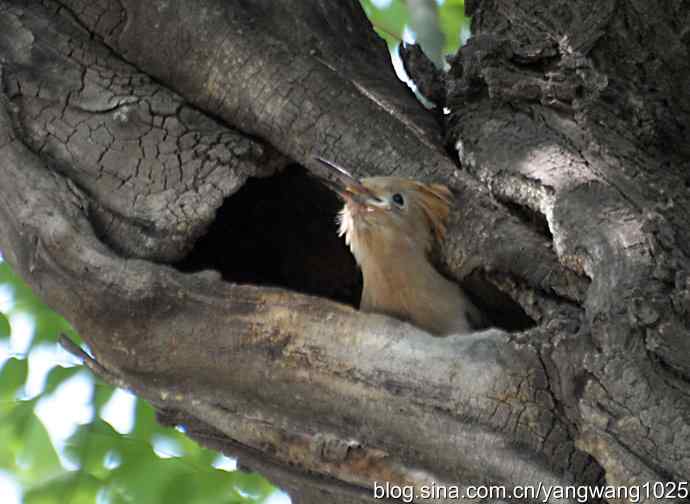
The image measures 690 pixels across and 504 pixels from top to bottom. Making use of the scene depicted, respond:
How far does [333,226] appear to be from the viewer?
375 centimetres

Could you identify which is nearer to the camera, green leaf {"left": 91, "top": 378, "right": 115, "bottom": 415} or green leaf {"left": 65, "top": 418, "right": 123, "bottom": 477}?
green leaf {"left": 65, "top": 418, "right": 123, "bottom": 477}

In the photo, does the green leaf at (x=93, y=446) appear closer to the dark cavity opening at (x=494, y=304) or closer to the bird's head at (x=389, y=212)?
the bird's head at (x=389, y=212)

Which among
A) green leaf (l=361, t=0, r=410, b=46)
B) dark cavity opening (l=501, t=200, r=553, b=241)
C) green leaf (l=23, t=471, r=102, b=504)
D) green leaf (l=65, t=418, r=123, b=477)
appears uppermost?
green leaf (l=361, t=0, r=410, b=46)

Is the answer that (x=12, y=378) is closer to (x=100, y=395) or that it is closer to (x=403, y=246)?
(x=100, y=395)

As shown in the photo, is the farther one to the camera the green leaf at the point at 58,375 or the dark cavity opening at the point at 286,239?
the green leaf at the point at 58,375

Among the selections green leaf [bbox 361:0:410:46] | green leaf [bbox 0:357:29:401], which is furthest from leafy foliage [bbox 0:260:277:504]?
green leaf [bbox 361:0:410:46]

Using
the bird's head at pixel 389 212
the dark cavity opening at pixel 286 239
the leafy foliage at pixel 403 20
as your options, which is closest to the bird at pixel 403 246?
the bird's head at pixel 389 212

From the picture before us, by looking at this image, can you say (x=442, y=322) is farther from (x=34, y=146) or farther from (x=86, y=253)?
(x=34, y=146)

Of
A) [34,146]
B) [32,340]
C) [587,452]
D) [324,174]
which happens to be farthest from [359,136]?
[32,340]

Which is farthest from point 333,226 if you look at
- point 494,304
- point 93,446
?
point 93,446

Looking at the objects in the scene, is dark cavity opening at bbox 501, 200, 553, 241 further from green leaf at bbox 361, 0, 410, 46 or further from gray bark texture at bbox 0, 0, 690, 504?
green leaf at bbox 361, 0, 410, 46

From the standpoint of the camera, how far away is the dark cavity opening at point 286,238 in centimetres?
360

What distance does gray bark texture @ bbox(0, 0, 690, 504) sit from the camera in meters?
2.55

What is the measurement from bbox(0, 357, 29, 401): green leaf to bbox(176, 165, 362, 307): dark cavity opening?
0.85m
